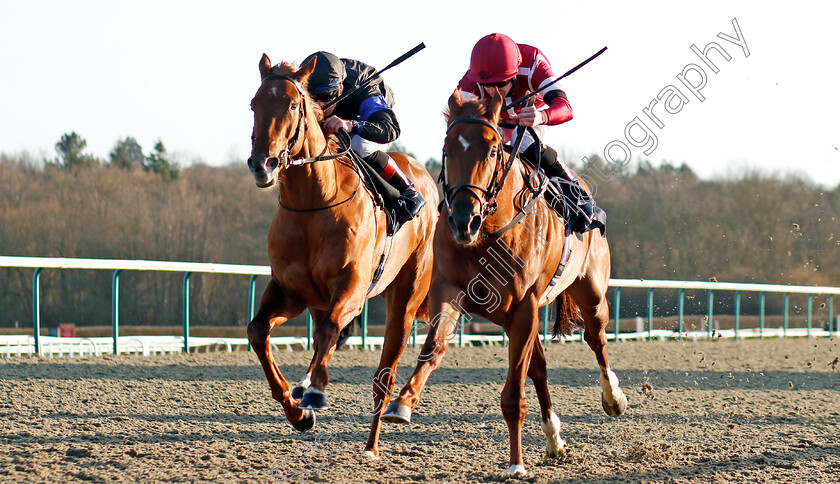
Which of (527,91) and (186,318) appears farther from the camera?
(186,318)

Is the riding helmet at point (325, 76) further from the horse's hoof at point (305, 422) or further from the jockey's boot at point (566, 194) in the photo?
the horse's hoof at point (305, 422)

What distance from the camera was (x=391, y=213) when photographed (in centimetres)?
538

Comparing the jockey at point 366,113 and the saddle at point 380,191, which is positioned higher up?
the jockey at point 366,113

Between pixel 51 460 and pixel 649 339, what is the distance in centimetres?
1315

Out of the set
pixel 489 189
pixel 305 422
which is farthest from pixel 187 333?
pixel 489 189

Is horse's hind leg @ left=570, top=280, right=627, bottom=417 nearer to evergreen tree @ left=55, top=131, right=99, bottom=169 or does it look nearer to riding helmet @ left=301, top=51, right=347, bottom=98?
riding helmet @ left=301, top=51, right=347, bottom=98

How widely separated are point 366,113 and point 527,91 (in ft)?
3.56

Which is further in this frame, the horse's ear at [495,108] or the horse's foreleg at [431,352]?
the horse's ear at [495,108]

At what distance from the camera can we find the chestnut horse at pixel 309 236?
434 centimetres

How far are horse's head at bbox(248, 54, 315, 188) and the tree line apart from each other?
62.3 feet

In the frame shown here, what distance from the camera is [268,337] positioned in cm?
460

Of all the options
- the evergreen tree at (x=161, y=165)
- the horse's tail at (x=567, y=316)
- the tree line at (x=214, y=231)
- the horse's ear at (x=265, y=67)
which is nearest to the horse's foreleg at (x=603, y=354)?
the horse's tail at (x=567, y=316)

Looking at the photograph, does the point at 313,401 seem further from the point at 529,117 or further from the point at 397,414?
the point at 529,117

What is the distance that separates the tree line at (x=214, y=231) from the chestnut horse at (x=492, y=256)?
18099 mm
